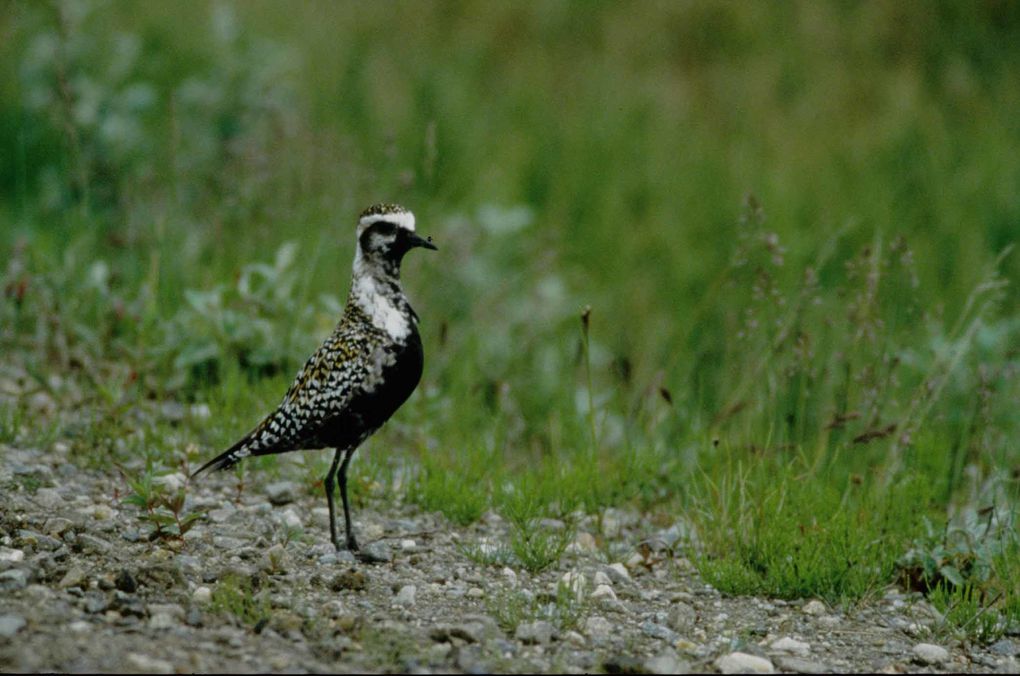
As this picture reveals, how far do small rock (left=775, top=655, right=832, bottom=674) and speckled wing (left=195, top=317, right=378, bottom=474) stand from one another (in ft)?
7.08

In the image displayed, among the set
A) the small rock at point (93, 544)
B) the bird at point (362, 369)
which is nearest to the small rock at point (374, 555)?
the bird at point (362, 369)

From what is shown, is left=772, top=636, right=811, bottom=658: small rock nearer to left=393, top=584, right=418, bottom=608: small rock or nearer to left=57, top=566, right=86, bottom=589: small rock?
left=393, top=584, right=418, bottom=608: small rock

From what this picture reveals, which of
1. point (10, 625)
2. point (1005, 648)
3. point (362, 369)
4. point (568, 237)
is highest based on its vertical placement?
point (568, 237)

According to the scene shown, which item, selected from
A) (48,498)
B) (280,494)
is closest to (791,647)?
(280,494)

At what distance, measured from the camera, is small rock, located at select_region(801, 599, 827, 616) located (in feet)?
18.9

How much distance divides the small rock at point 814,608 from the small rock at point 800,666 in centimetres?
63

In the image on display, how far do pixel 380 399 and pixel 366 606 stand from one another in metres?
0.93

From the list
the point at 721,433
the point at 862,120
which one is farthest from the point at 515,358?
the point at 862,120

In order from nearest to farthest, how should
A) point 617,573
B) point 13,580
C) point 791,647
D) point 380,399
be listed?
point 13,580 < point 791,647 < point 380,399 < point 617,573

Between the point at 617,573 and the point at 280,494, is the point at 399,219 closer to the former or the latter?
the point at 280,494

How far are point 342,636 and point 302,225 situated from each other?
530cm

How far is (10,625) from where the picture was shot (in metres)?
4.49

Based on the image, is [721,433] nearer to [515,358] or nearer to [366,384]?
[515,358]

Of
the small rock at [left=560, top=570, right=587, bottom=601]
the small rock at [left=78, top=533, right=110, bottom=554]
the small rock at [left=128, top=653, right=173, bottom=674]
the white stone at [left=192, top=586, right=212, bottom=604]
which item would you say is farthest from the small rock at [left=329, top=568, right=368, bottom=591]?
the small rock at [left=128, top=653, right=173, bottom=674]
